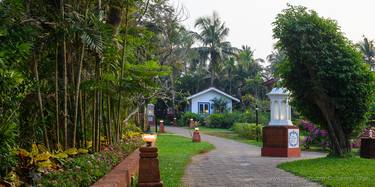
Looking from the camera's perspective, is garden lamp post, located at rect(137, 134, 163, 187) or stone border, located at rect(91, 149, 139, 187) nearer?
stone border, located at rect(91, 149, 139, 187)

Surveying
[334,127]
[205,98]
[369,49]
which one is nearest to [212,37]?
[205,98]

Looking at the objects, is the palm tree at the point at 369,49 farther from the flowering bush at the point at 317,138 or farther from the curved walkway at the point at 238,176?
the curved walkway at the point at 238,176

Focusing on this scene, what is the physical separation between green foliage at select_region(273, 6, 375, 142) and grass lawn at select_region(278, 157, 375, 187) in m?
1.48

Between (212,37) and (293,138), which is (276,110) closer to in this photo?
(293,138)

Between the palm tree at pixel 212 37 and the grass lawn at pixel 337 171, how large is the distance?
44.2 metres

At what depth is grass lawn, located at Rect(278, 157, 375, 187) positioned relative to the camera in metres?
9.34

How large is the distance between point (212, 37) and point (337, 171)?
47.7 m

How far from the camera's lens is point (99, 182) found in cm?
640

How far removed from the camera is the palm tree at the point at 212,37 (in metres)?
58.0

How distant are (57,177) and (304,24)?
10.1 meters

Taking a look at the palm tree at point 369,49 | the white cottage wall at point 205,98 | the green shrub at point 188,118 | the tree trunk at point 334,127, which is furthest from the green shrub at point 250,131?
the palm tree at point 369,49

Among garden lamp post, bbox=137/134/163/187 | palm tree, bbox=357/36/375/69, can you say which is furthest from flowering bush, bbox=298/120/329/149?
palm tree, bbox=357/36/375/69

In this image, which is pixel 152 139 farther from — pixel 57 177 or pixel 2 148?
pixel 2 148

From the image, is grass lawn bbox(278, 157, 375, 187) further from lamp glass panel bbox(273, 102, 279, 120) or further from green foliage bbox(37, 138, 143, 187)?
lamp glass panel bbox(273, 102, 279, 120)
